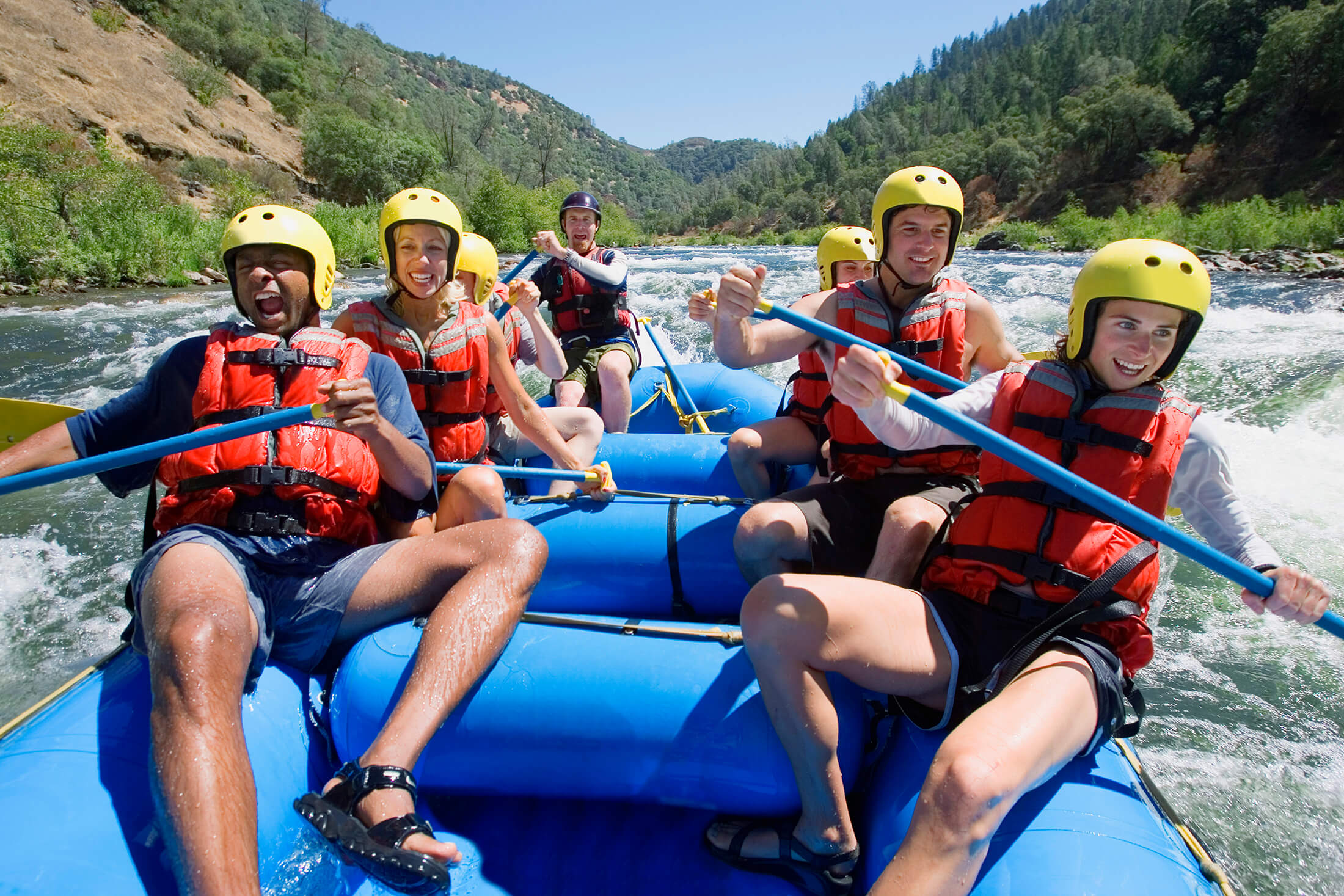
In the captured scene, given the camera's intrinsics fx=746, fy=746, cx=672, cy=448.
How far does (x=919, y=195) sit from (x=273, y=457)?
2070 millimetres

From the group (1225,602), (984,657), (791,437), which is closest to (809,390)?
(791,437)

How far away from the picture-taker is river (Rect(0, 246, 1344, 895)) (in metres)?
2.38

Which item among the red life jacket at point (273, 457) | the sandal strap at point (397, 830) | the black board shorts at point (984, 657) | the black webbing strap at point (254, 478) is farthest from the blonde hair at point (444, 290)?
the black board shorts at point (984, 657)

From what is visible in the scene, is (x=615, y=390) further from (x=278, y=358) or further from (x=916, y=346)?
(x=278, y=358)

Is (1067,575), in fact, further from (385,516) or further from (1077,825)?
(385,516)

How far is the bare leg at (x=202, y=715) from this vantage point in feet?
4.17

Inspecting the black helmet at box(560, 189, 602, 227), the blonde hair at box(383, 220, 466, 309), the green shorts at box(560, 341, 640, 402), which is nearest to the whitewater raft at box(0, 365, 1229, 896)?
the blonde hair at box(383, 220, 466, 309)

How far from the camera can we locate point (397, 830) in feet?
4.53

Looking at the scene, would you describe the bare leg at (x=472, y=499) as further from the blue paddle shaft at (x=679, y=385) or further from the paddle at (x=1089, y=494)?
the blue paddle shaft at (x=679, y=385)

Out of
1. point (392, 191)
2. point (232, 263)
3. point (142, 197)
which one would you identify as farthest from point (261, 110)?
point (232, 263)

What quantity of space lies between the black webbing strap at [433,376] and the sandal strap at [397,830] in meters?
A: 1.65

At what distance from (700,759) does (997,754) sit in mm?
645

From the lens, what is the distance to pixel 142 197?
1587 cm

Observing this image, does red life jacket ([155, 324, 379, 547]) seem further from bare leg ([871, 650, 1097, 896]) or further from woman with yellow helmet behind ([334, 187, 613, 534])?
bare leg ([871, 650, 1097, 896])
